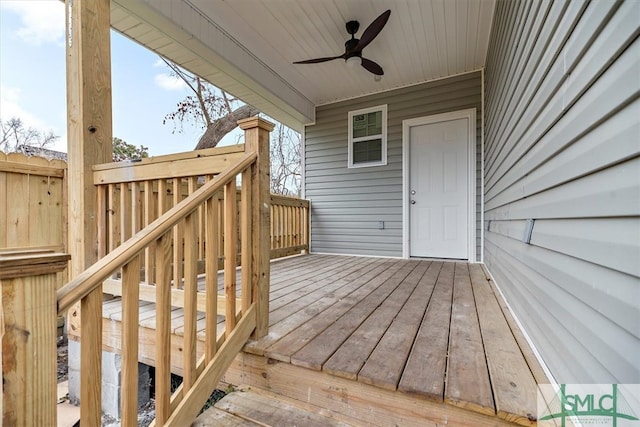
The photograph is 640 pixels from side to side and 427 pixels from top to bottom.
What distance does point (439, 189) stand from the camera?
4.12 m

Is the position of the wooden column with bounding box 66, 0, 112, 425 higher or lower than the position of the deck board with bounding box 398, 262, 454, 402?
higher

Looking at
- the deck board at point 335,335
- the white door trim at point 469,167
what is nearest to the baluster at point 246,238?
the deck board at point 335,335

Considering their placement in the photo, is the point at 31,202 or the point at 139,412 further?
the point at 31,202

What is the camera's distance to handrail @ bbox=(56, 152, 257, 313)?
74 cm

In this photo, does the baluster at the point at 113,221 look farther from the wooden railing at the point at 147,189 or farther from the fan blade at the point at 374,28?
the fan blade at the point at 374,28

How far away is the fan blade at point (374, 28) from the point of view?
265 cm

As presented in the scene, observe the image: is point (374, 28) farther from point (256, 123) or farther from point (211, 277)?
point (211, 277)

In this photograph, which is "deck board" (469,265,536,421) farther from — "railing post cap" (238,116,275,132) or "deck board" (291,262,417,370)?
"railing post cap" (238,116,275,132)

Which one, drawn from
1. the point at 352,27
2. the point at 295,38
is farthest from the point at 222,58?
the point at 352,27

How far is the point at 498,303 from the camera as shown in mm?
1994

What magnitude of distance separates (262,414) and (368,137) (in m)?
4.21

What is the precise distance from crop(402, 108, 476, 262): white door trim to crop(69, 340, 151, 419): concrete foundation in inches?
137

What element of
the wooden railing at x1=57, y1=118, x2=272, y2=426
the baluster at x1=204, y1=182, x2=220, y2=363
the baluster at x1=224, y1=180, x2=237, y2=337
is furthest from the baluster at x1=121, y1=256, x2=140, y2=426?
the baluster at x1=224, y1=180, x2=237, y2=337

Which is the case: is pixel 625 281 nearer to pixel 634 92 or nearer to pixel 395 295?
pixel 634 92
